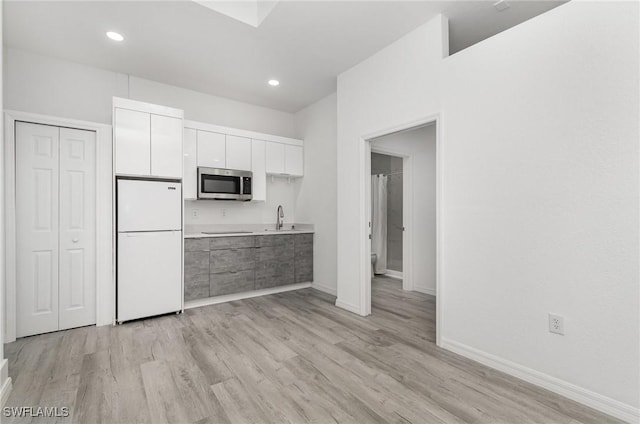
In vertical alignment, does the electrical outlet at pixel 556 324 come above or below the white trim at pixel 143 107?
below

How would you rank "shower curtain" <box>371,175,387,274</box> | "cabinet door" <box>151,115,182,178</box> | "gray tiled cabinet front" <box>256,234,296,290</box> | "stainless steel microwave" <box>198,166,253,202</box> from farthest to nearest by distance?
"shower curtain" <box>371,175,387,274</box> → "gray tiled cabinet front" <box>256,234,296,290</box> → "stainless steel microwave" <box>198,166,253,202</box> → "cabinet door" <box>151,115,182,178</box>

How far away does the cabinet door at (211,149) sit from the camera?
4.10 meters

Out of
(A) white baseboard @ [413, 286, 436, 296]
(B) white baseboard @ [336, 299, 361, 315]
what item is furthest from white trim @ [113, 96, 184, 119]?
(A) white baseboard @ [413, 286, 436, 296]

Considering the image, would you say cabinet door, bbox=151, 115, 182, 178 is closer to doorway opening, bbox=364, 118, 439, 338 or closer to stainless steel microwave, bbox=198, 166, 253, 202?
stainless steel microwave, bbox=198, 166, 253, 202

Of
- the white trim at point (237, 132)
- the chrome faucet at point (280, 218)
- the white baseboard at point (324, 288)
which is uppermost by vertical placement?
the white trim at point (237, 132)

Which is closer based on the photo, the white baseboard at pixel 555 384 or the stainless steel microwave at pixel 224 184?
the white baseboard at pixel 555 384

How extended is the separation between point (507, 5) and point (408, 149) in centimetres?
229

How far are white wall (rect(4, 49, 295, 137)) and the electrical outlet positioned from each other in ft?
14.8

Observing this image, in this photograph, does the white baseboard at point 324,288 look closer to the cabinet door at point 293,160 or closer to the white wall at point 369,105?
the white wall at point 369,105

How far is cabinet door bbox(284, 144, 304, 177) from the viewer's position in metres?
4.90

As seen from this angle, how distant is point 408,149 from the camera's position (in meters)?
4.72

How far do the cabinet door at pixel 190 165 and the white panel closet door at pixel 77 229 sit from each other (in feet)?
3.19

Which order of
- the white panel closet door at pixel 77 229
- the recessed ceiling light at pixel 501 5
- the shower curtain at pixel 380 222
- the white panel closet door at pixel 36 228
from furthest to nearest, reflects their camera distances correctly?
1. the shower curtain at pixel 380 222
2. the white panel closet door at pixel 77 229
3. the white panel closet door at pixel 36 228
4. the recessed ceiling light at pixel 501 5

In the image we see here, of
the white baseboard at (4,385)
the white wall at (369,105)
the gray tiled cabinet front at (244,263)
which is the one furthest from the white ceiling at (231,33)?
the white baseboard at (4,385)
